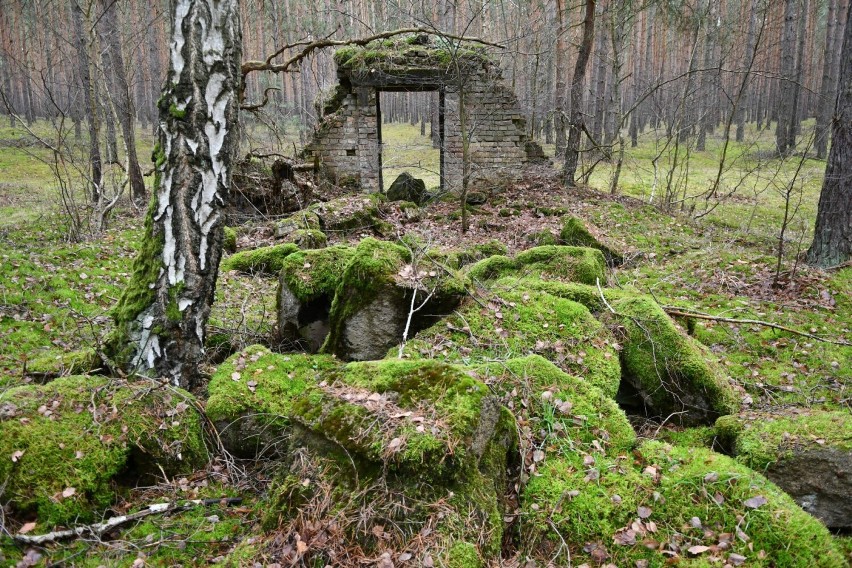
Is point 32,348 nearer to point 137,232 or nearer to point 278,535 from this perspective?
point 278,535

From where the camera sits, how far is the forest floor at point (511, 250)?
2.76 metres

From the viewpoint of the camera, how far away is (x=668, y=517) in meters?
2.64

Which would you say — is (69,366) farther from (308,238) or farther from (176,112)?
(308,238)

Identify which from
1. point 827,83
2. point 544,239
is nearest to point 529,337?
point 544,239

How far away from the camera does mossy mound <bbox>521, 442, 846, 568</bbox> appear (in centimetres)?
246

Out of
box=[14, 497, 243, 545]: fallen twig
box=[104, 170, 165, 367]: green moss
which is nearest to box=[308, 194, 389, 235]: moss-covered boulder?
box=[104, 170, 165, 367]: green moss

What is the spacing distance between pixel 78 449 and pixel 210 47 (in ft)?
8.46

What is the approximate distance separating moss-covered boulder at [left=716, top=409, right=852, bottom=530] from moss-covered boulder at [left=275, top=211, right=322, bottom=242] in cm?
775

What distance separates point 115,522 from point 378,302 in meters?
2.18

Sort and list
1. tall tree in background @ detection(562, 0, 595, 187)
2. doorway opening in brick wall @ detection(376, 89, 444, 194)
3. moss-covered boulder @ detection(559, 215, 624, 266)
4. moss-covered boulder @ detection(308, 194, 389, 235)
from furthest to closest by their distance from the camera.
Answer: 1. doorway opening in brick wall @ detection(376, 89, 444, 194)
2. tall tree in background @ detection(562, 0, 595, 187)
3. moss-covered boulder @ detection(308, 194, 389, 235)
4. moss-covered boulder @ detection(559, 215, 624, 266)

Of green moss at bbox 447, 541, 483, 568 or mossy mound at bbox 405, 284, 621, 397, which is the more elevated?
mossy mound at bbox 405, 284, 621, 397

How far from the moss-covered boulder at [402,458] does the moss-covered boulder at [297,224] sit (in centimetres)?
701

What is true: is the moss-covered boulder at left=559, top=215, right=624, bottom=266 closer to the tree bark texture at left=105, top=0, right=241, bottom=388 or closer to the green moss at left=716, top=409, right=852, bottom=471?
the green moss at left=716, top=409, right=852, bottom=471

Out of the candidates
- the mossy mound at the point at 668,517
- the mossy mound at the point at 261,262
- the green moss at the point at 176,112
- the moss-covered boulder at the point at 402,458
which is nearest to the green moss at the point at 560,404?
the mossy mound at the point at 668,517
